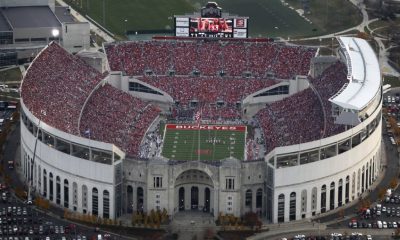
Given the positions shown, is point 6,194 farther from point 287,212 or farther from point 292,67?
point 292,67

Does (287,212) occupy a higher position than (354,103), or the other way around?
(354,103)

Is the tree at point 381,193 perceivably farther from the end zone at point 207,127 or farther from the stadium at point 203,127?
the end zone at point 207,127

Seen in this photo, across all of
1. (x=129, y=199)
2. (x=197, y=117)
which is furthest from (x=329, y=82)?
(x=129, y=199)

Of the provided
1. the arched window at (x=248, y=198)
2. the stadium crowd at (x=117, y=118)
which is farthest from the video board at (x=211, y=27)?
the arched window at (x=248, y=198)

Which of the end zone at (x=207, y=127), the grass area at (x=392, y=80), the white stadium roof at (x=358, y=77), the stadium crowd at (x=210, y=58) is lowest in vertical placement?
the grass area at (x=392, y=80)

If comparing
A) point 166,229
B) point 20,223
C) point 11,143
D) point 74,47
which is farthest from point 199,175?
point 74,47

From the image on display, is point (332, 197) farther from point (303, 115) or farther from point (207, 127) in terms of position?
point (207, 127)
